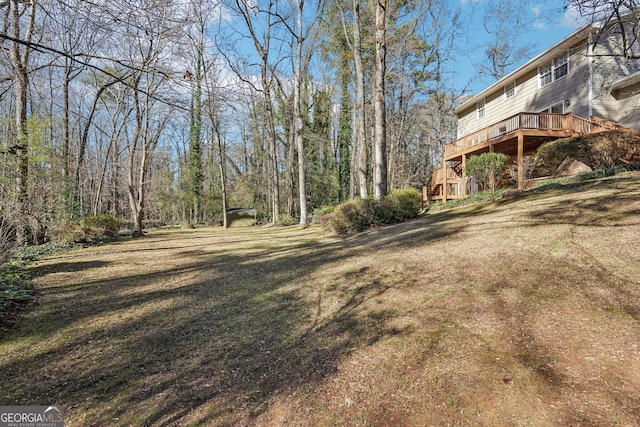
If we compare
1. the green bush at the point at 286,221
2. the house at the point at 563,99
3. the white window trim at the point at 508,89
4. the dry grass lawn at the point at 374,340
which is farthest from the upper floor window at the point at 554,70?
the green bush at the point at 286,221

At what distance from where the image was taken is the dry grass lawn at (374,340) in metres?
2.05

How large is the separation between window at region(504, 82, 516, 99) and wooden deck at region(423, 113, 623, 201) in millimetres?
4080

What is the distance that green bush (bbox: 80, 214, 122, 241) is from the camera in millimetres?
Answer: 11430

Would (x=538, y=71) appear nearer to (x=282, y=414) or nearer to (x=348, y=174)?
(x=348, y=174)

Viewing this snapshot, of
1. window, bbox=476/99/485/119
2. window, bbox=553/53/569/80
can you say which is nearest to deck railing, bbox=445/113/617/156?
window, bbox=553/53/569/80

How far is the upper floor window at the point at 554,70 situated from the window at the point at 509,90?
5.76 ft

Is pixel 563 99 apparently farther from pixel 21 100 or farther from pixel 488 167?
pixel 21 100

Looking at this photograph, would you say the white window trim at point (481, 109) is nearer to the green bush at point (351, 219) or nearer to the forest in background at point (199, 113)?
the forest in background at point (199, 113)

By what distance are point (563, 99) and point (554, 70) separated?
5.22ft

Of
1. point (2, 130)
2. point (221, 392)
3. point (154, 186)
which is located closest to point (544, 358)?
point (221, 392)

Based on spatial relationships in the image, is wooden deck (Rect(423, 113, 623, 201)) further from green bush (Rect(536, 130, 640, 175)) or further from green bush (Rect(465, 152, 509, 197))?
green bush (Rect(536, 130, 640, 175))

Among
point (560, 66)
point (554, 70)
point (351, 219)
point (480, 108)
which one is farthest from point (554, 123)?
point (351, 219)

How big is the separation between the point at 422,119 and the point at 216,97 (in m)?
26.3

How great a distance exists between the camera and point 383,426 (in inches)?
75.0
